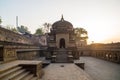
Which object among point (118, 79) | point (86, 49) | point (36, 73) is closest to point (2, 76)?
point (36, 73)

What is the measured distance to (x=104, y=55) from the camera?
25172mm

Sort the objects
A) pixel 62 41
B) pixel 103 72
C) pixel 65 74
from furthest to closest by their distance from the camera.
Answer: pixel 62 41 < pixel 103 72 < pixel 65 74

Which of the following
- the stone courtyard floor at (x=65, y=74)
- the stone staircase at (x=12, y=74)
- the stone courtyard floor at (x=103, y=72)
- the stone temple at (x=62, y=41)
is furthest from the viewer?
the stone temple at (x=62, y=41)

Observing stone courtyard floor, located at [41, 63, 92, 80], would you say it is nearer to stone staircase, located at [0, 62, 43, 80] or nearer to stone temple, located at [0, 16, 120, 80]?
stone temple, located at [0, 16, 120, 80]

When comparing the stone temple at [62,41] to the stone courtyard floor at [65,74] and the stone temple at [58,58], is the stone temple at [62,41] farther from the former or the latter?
the stone courtyard floor at [65,74]

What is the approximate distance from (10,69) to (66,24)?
19.0m

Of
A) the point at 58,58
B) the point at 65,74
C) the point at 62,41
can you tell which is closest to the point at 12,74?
the point at 65,74

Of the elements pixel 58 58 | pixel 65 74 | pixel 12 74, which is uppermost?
pixel 12 74

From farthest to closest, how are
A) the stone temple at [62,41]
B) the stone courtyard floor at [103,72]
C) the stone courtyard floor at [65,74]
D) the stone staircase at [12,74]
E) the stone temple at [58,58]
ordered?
the stone temple at [62,41]
the stone courtyard floor at [103,72]
the stone temple at [58,58]
the stone courtyard floor at [65,74]
the stone staircase at [12,74]

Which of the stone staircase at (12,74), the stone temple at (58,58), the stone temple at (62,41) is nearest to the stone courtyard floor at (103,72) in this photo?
the stone temple at (58,58)

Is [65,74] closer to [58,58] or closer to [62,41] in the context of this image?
[58,58]

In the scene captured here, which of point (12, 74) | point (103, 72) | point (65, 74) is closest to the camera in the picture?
point (12, 74)

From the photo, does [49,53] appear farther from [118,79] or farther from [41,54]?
[118,79]

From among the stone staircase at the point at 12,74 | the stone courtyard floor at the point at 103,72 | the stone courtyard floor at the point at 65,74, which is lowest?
the stone courtyard floor at the point at 103,72
